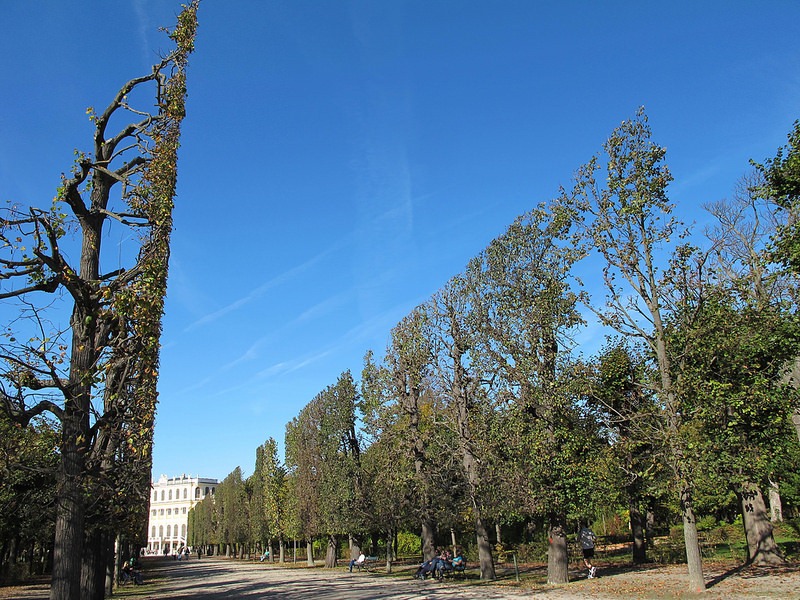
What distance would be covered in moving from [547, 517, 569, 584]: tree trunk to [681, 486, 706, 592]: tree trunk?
4.73m

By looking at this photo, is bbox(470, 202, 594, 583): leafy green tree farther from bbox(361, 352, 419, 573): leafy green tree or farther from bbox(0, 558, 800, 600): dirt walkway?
bbox(361, 352, 419, 573): leafy green tree

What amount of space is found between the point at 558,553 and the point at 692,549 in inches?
205

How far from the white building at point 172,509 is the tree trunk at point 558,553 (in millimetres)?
131433

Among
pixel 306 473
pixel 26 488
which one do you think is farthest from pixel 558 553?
pixel 306 473

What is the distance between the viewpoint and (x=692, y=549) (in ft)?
48.4

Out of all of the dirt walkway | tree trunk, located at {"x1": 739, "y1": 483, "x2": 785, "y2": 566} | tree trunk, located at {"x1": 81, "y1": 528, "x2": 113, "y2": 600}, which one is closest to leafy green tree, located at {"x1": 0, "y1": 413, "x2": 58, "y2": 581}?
tree trunk, located at {"x1": 81, "y1": 528, "x2": 113, "y2": 600}

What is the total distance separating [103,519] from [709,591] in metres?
14.7

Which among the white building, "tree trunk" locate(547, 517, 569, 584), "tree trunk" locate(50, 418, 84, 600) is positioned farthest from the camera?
the white building

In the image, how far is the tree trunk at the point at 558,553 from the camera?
19.0 metres

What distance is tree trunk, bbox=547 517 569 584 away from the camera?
19.0m

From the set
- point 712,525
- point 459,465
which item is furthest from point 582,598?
point 712,525

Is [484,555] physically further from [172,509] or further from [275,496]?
[172,509]

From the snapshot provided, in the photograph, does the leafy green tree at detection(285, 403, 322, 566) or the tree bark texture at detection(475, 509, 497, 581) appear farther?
the leafy green tree at detection(285, 403, 322, 566)

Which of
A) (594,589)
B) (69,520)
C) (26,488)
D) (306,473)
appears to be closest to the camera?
(69,520)
